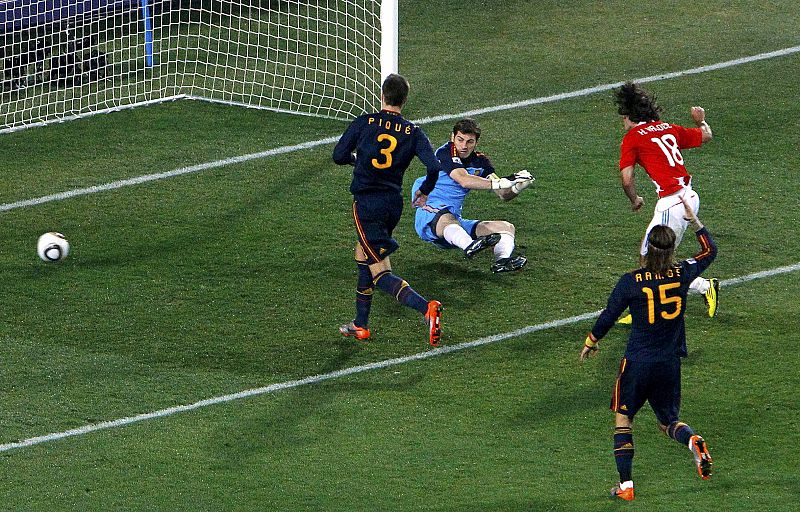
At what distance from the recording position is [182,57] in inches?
693

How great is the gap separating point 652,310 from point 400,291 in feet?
9.17

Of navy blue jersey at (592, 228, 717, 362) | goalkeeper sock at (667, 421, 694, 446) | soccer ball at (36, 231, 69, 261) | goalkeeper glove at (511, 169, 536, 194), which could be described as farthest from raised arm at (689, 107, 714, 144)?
soccer ball at (36, 231, 69, 261)

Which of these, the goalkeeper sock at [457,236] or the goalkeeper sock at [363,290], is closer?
the goalkeeper sock at [363,290]

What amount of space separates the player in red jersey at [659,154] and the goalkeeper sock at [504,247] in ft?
4.94

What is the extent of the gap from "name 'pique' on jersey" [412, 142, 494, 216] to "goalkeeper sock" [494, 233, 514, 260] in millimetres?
481

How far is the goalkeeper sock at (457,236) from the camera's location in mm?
12086

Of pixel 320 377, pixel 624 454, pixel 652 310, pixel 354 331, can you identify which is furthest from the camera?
pixel 354 331

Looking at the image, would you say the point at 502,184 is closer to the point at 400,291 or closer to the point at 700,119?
the point at 400,291

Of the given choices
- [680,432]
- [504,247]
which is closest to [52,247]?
[504,247]

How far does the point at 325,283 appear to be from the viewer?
39.6ft

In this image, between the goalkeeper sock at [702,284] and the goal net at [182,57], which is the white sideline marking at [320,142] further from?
the goalkeeper sock at [702,284]

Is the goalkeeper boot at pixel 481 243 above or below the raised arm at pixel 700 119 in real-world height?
below

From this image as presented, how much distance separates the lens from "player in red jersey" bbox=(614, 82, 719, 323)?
421 inches

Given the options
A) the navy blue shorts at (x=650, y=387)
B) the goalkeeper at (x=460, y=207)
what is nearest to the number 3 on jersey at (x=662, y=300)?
the navy blue shorts at (x=650, y=387)
